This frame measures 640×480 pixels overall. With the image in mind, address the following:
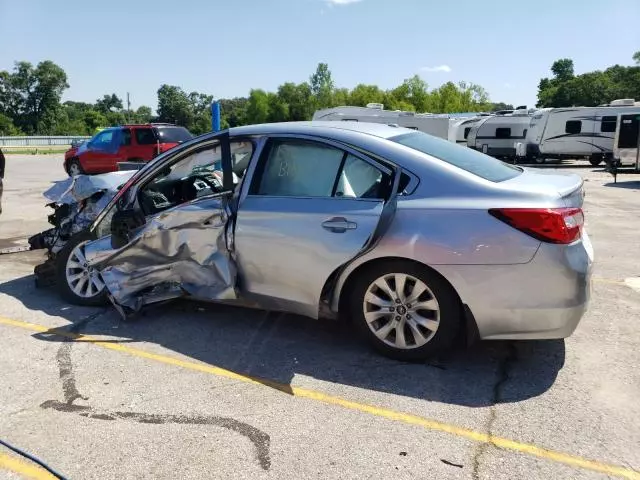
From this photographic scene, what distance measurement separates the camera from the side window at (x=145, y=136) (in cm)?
1664

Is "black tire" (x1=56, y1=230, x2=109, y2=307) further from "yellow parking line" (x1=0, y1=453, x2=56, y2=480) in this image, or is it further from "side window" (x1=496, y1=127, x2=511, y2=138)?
"side window" (x1=496, y1=127, x2=511, y2=138)

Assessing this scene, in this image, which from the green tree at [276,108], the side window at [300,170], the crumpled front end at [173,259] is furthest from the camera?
the green tree at [276,108]

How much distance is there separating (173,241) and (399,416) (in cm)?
238

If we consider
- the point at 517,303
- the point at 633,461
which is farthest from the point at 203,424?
the point at 633,461

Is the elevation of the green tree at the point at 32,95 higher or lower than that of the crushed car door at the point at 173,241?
higher

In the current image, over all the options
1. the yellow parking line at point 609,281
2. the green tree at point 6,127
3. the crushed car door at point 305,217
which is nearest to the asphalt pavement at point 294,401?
the crushed car door at point 305,217

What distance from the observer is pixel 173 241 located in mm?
4488

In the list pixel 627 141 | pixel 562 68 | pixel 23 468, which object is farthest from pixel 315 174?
pixel 562 68

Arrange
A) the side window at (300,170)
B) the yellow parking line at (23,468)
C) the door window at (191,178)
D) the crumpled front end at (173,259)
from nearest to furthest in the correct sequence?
1. the yellow parking line at (23,468)
2. the side window at (300,170)
3. the crumpled front end at (173,259)
4. the door window at (191,178)

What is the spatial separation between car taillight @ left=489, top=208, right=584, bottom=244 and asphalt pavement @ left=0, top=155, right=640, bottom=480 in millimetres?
970

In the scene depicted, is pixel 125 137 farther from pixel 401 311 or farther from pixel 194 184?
pixel 401 311

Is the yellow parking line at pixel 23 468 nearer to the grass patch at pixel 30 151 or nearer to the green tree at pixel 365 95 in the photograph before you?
the grass patch at pixel 30 151

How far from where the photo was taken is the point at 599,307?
16.3ft

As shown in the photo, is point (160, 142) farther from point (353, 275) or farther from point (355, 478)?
point (355, 478)
